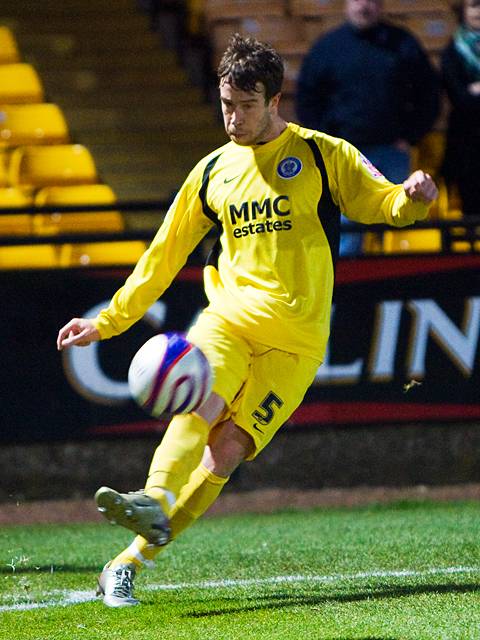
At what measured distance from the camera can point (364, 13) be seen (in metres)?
10.2

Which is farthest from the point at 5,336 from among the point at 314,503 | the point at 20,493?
the point at 314,503

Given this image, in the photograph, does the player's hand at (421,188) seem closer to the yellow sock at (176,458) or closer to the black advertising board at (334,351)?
the yellow sock at (176,458)

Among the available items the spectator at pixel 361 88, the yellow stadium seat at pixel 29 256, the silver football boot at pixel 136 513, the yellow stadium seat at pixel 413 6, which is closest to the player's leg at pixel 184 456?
the silver football boot at pixel 136 513

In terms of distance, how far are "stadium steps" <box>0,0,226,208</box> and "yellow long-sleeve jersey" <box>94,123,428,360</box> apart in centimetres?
622

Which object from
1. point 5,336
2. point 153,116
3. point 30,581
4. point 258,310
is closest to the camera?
point 258,310

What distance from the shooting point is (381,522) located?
8523mm

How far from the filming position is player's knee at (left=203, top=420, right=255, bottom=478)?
5.92m

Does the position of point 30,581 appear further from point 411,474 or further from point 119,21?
point 119,21

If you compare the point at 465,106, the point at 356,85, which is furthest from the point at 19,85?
the point at 465,106

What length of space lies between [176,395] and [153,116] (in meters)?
8.21

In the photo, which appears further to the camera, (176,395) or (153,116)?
(153,116)

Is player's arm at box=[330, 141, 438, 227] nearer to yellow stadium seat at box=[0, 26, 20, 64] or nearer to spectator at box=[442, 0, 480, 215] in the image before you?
spectator at box=[442, 0, 480, 215]

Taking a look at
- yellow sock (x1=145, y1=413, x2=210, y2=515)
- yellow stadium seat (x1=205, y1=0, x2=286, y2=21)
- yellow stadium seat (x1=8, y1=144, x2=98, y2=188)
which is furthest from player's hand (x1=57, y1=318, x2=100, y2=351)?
yellow stadium seat (x1=205, y1=0, x2=286, y2=21)

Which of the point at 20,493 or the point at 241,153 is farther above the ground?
the point at 241,153
